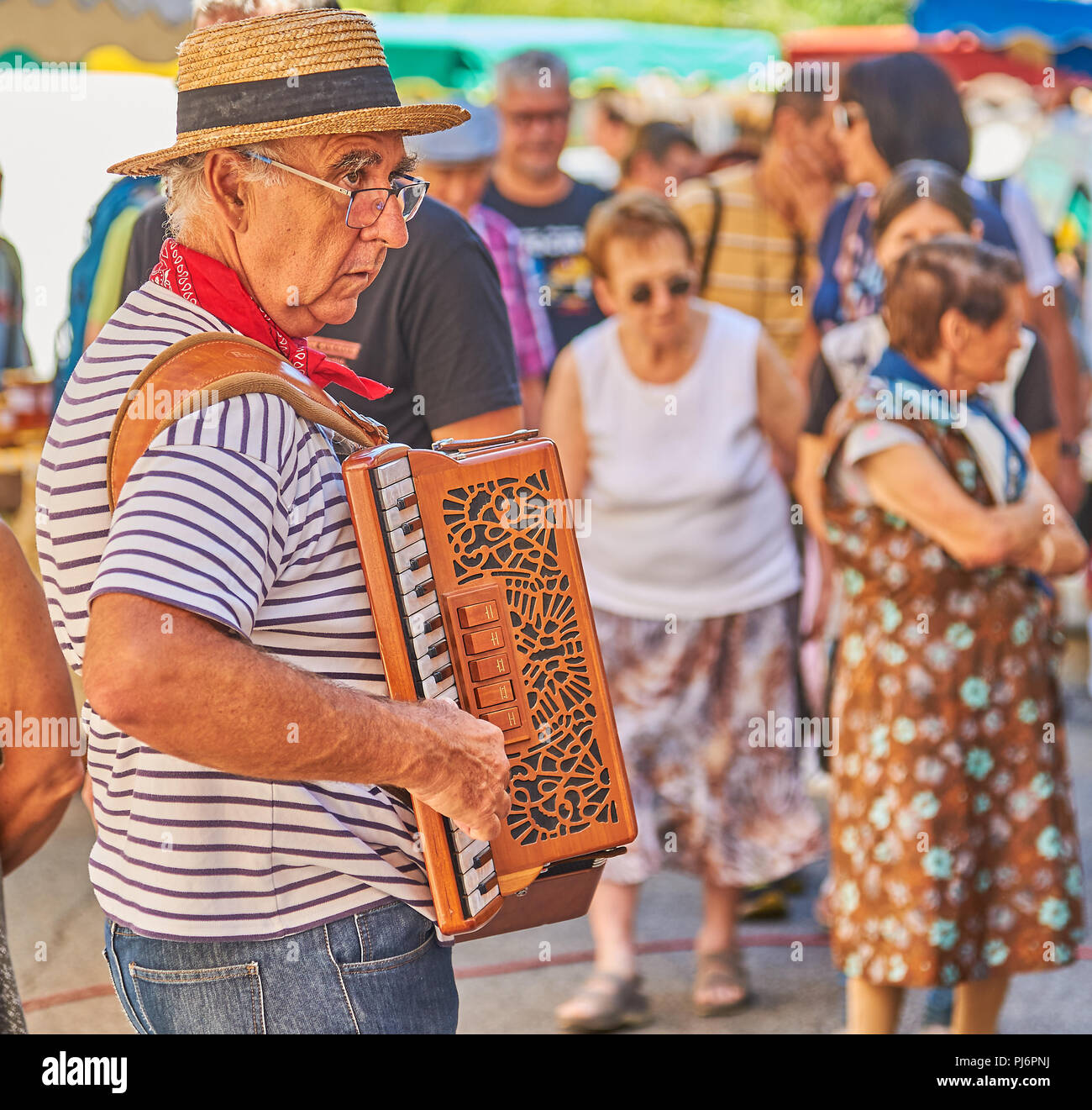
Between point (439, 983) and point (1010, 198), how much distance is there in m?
3.56

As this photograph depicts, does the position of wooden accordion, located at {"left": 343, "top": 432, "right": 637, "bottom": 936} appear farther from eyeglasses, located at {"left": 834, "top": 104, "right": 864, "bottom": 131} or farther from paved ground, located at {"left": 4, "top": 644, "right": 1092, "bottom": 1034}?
eyeglasses, located at {"left": 834, "top": 104, "right": 864, "bottom": 131}

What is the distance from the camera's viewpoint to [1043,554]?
126 inches

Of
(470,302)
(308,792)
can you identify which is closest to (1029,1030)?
(470,302)

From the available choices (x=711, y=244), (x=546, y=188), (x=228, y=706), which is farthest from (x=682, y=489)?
(x=228, y=706)

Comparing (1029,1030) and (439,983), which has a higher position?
(439,983)

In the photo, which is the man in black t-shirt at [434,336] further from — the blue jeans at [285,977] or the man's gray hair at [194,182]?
the blue jeans at [285,977]

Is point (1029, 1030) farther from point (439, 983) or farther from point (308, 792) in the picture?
point (308, 792)

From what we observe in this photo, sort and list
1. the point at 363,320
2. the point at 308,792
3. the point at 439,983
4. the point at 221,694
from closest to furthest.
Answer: the point at 221,694, the point at 308,792, the point at 439,983, the point at 363,320

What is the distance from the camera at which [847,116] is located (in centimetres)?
445

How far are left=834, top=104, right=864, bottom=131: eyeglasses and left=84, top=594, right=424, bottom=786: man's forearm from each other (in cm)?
338

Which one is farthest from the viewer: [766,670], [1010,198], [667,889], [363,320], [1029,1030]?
[667,889]

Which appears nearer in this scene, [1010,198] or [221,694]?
[221,694]

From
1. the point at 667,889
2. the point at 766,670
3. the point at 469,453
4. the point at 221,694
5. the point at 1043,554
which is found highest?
the point at 469,453

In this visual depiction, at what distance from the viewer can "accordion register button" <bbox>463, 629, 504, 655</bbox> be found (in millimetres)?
1648
